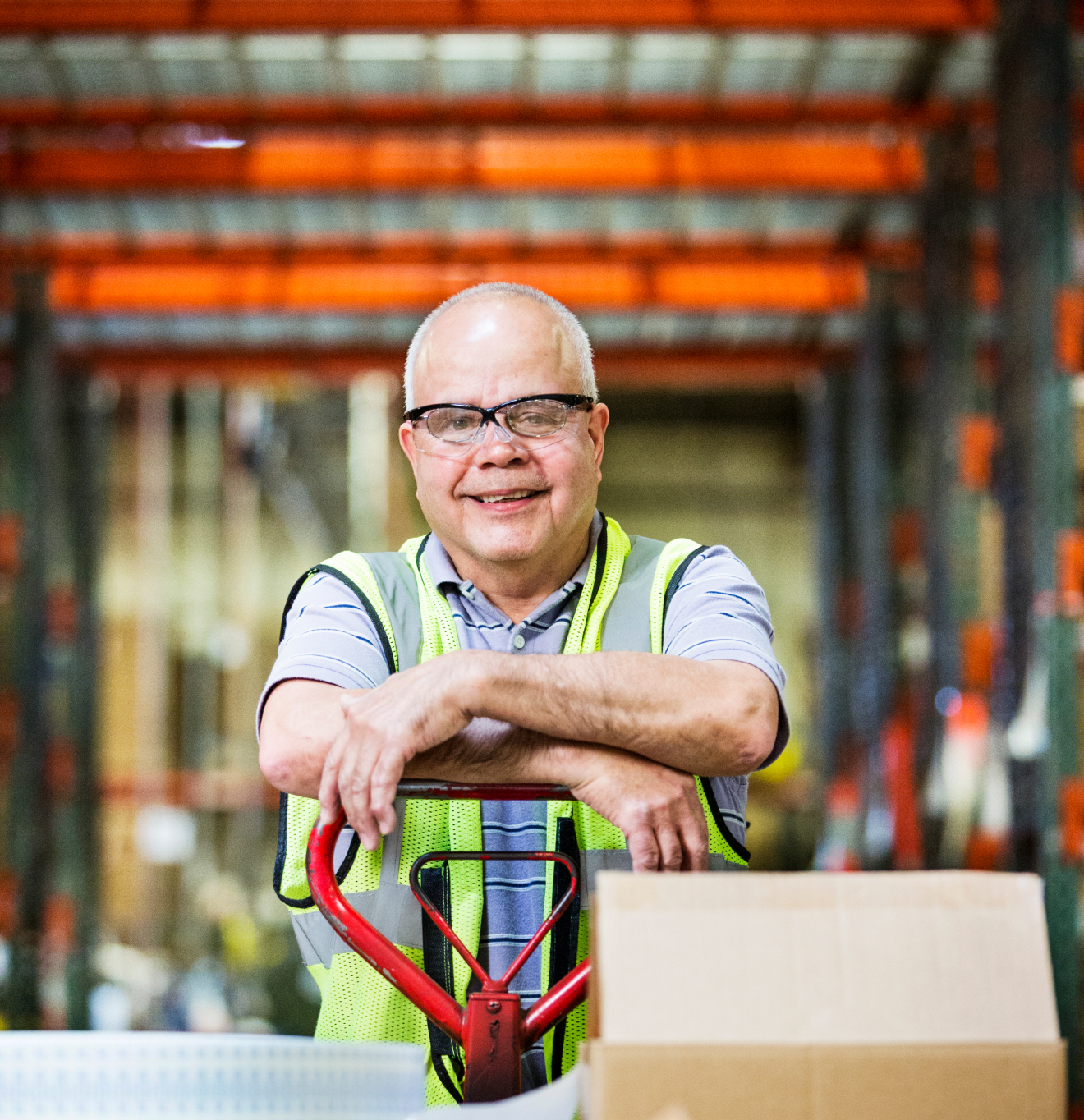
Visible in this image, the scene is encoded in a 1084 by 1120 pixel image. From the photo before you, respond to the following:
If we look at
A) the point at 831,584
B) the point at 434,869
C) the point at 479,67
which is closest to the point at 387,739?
the point at 434,869

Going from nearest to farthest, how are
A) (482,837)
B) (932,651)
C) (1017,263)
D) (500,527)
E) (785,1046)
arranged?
1. (785,1046)
2. (482,837)
3. (500,527)
4. (1017,263)
5. (932,651)

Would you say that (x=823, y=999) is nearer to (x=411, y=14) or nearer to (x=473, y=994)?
(x=473, y=994)

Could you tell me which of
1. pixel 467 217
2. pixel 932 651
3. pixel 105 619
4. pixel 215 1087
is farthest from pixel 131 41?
pixel 105 619

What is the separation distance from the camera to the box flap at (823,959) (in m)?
1.38

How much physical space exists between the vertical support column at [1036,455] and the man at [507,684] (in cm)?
569

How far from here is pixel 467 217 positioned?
42.9 feet

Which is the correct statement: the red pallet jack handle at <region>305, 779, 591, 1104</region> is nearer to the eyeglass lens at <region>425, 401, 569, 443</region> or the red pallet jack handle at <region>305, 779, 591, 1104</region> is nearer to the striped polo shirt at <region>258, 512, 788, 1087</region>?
the striped polo shirt at <region>258, 512, 788, 1087</region>

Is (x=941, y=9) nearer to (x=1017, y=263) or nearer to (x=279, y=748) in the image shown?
(x=1017, y=263)

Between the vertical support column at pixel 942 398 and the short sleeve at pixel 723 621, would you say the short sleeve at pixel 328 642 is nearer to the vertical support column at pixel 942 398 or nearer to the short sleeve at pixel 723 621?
the short sleeve at pixel 723 621

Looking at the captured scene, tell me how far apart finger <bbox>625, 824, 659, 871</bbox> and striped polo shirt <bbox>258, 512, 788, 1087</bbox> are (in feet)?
0.76

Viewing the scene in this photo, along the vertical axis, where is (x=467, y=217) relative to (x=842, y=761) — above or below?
above

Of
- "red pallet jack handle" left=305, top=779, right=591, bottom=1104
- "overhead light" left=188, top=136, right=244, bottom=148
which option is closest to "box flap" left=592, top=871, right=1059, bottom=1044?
"red pallet jack handle" left=305, top=779, right=591, bottom=1104

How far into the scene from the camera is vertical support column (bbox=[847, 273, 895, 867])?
45.6 feet

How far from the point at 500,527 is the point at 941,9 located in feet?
26.1
